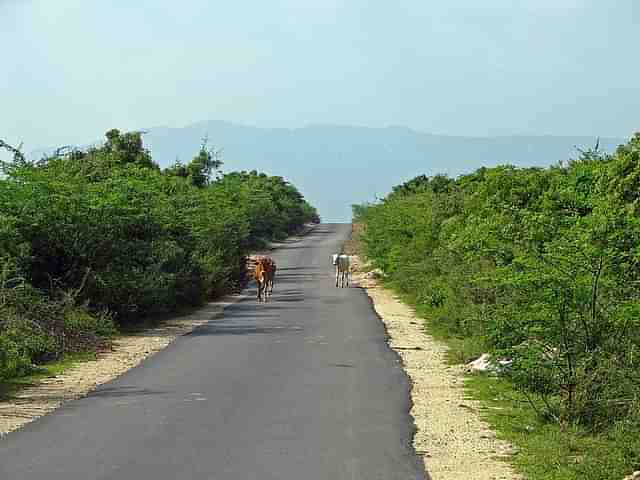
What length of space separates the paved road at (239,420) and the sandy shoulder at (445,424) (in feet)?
0.77

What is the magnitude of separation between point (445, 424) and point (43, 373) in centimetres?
777

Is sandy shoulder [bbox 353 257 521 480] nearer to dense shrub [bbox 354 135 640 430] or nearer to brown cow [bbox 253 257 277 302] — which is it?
dense shrub [bbox 354 135 640 430]

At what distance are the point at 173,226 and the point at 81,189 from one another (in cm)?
554

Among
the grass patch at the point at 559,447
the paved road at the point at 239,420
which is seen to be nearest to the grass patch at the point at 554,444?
the grass patch at the point at 559,447

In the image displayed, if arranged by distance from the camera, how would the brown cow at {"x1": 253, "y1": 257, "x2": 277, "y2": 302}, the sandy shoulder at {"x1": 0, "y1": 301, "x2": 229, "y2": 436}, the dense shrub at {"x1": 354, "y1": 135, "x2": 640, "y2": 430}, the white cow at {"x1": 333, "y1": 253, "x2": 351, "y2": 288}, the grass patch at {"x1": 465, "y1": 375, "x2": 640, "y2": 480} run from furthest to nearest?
1. the white cow at {"x1": 333, "y1": 253, "x2": 351, "y2": 288}
2. the brown cow at {"x1": 253, "y1": 257, "x2": 277, "y2": 302}
3. the sandy shoulder at {"x1": 0, "y1": 301, "x2": 229, "y2": 436}
4. the dense shrub at {"x1": 354, "y1": 135, "x2": 640, "y2": 430}
5. the grass patch at {"x1": 465, "y1": 375, "x2": 640, "y2": 480}

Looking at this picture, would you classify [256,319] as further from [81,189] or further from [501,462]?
[501,462]

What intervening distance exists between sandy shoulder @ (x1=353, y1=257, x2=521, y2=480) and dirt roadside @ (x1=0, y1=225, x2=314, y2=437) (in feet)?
15.5

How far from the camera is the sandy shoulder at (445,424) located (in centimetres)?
1022

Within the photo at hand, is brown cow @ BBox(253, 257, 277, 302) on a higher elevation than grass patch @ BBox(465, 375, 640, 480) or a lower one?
higher

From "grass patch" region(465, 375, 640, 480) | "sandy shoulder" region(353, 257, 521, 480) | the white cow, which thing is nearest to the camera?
"grass patch" region(465, 375, 640, 480)

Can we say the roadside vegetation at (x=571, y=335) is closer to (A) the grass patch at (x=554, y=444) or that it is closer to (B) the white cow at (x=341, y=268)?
(A) the grass patch at (x=554, y=444)

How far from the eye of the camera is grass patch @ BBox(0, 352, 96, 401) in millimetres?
15507

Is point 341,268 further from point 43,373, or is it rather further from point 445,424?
point 445,424

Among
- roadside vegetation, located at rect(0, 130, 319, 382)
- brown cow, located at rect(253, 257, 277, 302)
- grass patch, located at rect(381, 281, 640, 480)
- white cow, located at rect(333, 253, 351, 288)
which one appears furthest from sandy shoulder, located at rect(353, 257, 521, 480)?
white cow, located at rect(333, 253, 351, 288)
